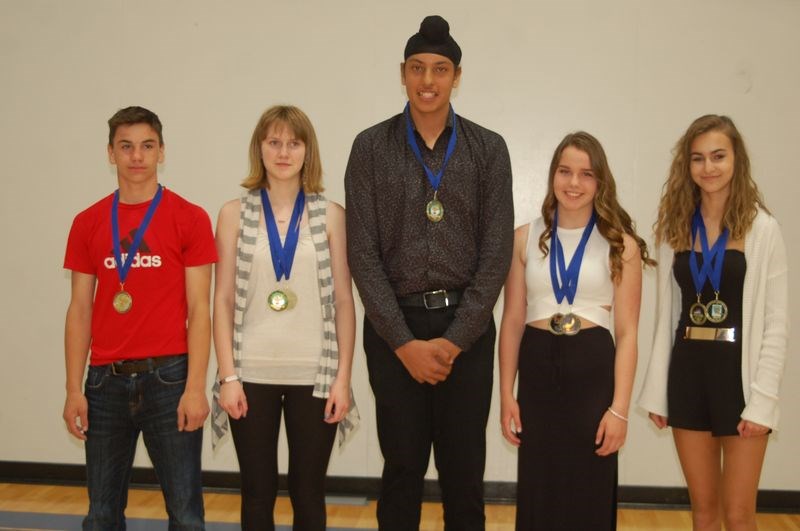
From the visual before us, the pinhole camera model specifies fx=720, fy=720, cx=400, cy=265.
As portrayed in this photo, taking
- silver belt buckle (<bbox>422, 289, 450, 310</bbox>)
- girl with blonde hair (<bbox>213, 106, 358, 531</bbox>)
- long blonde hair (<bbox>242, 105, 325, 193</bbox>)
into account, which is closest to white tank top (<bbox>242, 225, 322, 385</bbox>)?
girl with blonde hair (<bbox>213, 106, 358, 531</bbox>)

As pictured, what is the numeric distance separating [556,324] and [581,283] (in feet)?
0.56

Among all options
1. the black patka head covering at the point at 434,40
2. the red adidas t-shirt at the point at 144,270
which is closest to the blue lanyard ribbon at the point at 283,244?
the red adidas t-shirt at the point at 144,270

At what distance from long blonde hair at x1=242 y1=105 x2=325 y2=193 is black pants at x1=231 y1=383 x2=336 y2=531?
0.73 metres

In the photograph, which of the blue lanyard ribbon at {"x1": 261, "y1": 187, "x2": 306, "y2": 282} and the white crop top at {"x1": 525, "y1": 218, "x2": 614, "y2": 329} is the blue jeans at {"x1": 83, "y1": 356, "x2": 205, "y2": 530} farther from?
the white crop top at {"x1": 525, "y1": 218, "x2": 614, "y2": 329}

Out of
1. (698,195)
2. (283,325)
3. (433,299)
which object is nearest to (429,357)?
(433,299)

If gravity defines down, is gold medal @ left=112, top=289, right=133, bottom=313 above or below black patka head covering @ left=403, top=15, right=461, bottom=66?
below

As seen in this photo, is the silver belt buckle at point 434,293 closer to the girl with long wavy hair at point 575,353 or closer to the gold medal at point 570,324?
the girl with long wavy hair at point 575,353

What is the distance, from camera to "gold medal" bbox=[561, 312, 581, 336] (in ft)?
8.21

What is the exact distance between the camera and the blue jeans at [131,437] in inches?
98.4

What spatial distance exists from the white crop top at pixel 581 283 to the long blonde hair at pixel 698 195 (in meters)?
0.33

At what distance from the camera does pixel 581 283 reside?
99.7 inches

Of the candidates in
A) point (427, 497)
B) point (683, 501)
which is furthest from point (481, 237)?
point (683, 501)

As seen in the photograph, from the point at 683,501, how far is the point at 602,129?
87.9 inches

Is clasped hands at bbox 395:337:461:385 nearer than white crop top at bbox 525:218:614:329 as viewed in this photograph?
Yes
